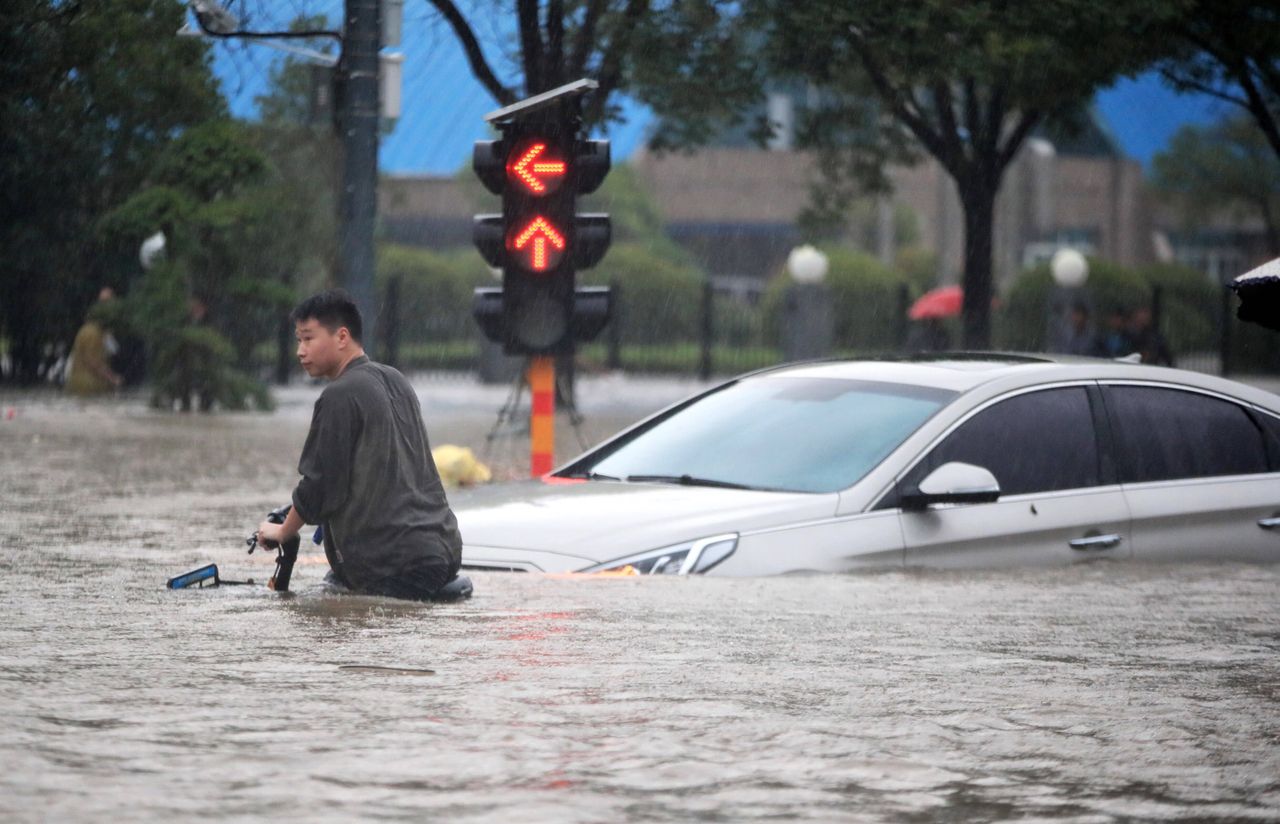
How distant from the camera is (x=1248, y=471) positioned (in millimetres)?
9711

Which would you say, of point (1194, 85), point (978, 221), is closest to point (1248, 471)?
point (1194, 85)

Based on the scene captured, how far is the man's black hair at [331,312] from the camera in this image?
7750mm

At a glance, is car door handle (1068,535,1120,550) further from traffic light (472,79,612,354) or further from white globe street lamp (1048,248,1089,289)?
white globe street lamp (1048,248,1089,289)

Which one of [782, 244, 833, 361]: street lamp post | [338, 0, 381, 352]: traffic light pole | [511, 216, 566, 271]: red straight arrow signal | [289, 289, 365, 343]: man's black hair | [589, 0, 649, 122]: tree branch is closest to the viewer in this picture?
[289, 289, 365, 343]: man's black hair

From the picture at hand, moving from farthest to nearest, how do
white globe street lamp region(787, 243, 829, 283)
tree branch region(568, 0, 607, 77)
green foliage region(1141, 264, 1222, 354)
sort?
green foliage region(1141, 264, 1222, 354) < white globe street lamp region(787, 243, 829, 283) < tree branch region(568, 0, 607, 77)

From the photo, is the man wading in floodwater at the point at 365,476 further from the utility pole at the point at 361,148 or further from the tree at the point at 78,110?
the tree at the point at 78,110

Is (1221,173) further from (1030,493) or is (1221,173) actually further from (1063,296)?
(1030,493)

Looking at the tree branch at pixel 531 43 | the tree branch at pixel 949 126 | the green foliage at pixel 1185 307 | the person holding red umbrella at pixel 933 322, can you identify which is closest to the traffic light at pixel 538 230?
the tree branch at pixel 531 43

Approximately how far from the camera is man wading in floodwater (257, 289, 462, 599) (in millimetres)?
7590

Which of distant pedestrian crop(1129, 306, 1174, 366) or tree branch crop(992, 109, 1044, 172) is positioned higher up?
tree branch crop(992, 109, 1044, 172)

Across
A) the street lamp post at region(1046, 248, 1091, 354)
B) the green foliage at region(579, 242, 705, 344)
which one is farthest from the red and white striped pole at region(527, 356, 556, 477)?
the green foliage at region(579, 242, 705, 344)

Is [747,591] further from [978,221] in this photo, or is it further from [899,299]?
[899,299]

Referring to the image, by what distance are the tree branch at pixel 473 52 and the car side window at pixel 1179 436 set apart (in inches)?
508

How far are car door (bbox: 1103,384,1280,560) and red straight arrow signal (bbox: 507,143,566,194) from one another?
3.97 meters
